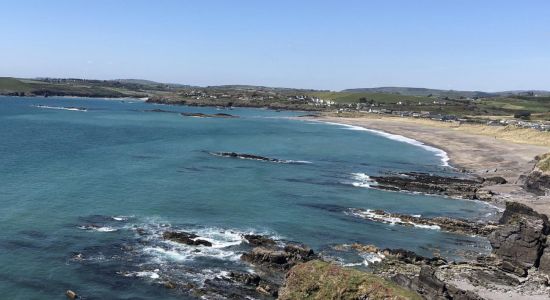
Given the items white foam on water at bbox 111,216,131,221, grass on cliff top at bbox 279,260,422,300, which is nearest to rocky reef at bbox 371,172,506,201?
white foam on water at bbox 111,216,131,221

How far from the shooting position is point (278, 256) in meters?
37.3

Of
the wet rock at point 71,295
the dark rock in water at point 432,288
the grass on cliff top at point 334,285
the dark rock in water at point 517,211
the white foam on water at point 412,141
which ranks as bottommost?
the wet rock at point 71,295

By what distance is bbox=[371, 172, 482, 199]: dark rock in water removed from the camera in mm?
64438

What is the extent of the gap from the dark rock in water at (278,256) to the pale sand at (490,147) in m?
28.1

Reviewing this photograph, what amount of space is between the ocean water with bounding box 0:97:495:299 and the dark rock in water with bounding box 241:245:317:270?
1023 millimetres

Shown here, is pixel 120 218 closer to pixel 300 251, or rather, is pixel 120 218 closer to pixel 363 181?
pixel 300 251

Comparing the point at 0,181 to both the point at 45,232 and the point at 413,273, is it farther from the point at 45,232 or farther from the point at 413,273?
the point at 413,273

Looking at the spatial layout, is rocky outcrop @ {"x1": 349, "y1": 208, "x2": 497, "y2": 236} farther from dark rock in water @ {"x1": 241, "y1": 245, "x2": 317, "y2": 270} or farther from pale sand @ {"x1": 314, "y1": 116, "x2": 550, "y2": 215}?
dark rock in water @ {"x1": 241, "y1": 245, "x2": 317, "y2": 270}

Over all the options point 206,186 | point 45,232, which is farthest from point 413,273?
point 206,186

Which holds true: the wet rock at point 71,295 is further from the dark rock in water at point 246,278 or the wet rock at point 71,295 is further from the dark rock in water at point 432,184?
the dark rock in water at point 432,184

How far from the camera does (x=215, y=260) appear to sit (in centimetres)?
3794

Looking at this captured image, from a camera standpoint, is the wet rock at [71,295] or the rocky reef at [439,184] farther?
the rocky reef at [439,184]

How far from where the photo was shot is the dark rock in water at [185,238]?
135 ft

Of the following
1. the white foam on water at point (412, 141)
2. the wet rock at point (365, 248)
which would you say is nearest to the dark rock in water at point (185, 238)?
the wet rock at point (365, 248)
